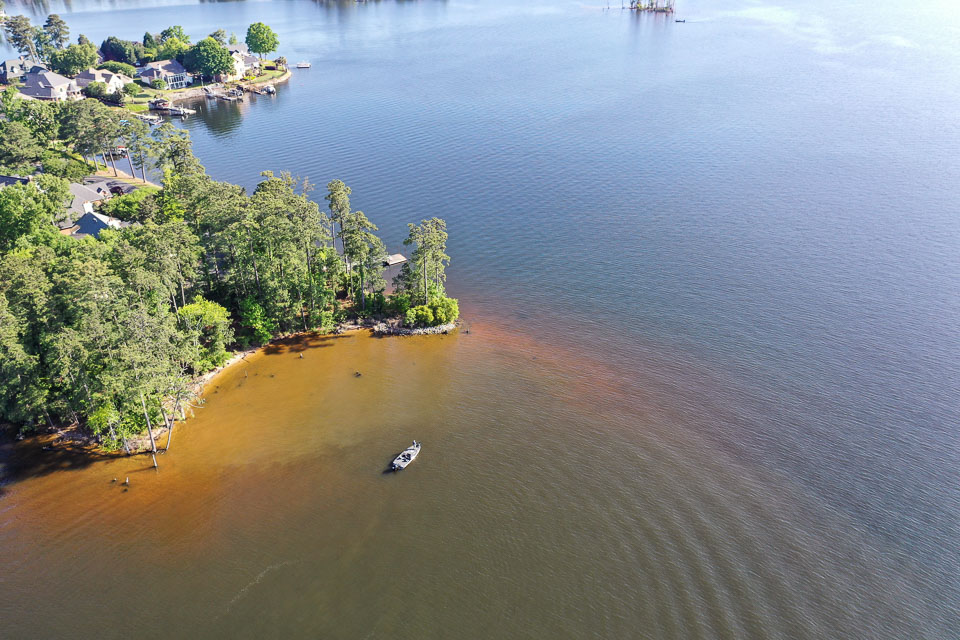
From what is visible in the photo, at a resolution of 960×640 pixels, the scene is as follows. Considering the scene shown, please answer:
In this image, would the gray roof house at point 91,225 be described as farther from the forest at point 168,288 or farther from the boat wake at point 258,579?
the boat wake at point 258,579

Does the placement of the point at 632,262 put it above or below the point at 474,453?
above

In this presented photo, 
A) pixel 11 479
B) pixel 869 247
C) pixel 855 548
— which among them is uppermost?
pixel 869 247

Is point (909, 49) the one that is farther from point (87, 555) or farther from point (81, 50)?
point (81, 50)

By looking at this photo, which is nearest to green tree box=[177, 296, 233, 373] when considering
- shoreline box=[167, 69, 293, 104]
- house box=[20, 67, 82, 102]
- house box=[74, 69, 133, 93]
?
house box=[20, 67, 82, 102]

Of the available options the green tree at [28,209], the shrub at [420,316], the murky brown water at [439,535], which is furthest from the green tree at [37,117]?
the shrub at [420,316]

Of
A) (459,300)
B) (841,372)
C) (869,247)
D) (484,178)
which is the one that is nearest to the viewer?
(841,372)

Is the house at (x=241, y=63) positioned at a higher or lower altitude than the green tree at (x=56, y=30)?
lower

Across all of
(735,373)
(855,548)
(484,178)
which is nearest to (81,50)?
(484,178)
